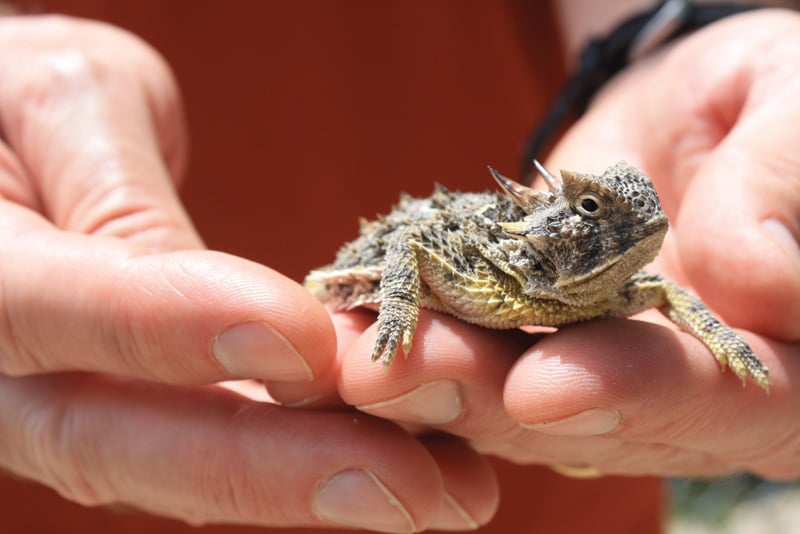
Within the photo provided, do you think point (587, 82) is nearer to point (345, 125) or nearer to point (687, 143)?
point (687, 143)

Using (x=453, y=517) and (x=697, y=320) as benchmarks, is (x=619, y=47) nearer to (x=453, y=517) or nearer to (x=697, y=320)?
(x=697, y=320)

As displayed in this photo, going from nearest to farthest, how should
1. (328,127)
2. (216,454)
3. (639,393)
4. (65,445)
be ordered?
(639,393) < (216,454) < (65,445) < (328,127)

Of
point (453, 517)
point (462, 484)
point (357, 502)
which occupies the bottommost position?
point (453, 517)

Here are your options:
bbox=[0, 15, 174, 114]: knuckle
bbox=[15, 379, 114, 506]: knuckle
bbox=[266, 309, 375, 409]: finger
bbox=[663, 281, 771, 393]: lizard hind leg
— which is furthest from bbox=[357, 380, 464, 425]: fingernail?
bbox=[0, 15, 174, 114]: knuckle

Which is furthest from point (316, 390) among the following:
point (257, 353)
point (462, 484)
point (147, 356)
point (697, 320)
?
point (697, 320)

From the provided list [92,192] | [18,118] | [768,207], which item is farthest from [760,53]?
[18,118]

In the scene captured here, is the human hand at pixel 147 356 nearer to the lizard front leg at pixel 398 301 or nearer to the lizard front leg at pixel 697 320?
the lizard front leg at pixel 398 301
